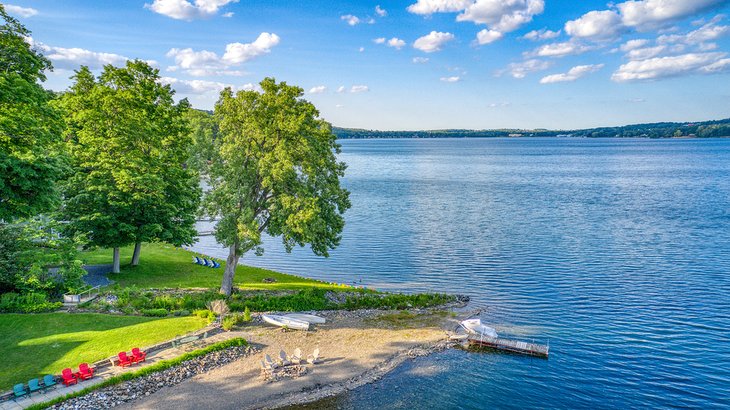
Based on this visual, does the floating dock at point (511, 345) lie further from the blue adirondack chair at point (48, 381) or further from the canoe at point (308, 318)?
the blue adirondack chair at point (48, 381)

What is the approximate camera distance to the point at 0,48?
26.0m

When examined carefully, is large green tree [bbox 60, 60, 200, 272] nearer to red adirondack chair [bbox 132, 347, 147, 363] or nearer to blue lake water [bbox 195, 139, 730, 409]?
red adirondack chair [bbox 132, 347, 147, 363]

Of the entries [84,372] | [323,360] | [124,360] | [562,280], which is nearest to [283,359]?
[323,360]

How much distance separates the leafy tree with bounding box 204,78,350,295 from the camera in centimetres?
3391

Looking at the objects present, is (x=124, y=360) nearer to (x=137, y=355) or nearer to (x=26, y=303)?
(x=137, y=355)

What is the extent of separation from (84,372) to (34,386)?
2.10m

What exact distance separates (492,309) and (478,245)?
22960 mm

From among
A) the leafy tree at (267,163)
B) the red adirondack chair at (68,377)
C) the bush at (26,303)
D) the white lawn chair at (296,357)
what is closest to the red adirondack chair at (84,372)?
the red adirondack chair at (68,377)

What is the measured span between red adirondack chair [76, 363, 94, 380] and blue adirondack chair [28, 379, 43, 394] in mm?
1605

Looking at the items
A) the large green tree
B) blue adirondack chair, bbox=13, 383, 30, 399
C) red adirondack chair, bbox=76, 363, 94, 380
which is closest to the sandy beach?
red adirondack chair, bbox=76, 363, 94, 380

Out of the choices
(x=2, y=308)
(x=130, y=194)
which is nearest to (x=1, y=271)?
(x=2, y=308)

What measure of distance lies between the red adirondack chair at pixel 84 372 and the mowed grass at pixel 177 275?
52.8 feet

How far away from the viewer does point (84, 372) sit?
23.5 m

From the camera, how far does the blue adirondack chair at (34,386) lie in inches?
863
